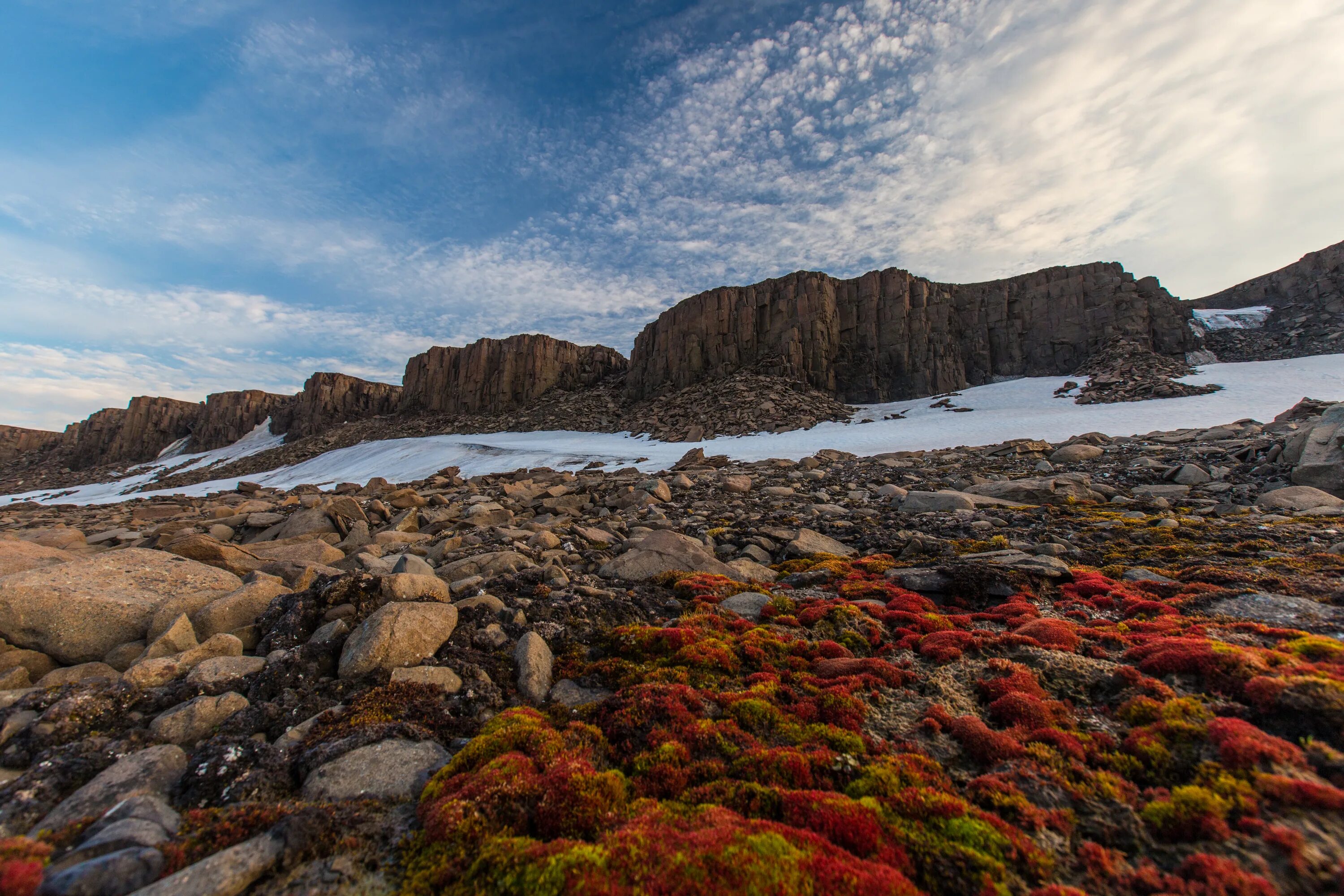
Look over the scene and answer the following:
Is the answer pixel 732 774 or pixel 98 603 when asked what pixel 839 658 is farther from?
pixel 98 603

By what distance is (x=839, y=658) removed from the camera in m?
7.26

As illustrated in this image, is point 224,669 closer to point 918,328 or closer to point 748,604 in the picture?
point 748,604

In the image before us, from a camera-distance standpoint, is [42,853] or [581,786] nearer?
[42,853]

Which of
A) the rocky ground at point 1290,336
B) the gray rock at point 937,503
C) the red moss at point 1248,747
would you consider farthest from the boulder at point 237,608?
the rocky ground at point 1290,336

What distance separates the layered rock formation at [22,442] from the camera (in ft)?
320

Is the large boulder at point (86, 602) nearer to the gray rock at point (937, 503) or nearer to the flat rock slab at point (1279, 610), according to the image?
the flat rock slab at point (1279, 610)

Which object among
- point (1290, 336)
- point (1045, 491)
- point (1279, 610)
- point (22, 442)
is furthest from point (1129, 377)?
point (22, 442)

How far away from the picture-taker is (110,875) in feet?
9.98

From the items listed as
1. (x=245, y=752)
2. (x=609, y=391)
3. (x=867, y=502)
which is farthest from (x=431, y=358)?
(x=245, y=752)

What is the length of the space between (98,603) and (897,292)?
66.0 metres

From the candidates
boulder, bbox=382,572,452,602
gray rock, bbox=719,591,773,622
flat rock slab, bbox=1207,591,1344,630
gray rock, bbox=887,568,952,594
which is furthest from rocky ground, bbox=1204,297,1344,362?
boulder, bbox=382,572,452,602

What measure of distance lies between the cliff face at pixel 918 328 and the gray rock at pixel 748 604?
158 ft

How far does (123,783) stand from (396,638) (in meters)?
2.79

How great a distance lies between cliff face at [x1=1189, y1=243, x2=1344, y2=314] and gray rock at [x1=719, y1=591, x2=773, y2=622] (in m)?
87.6
